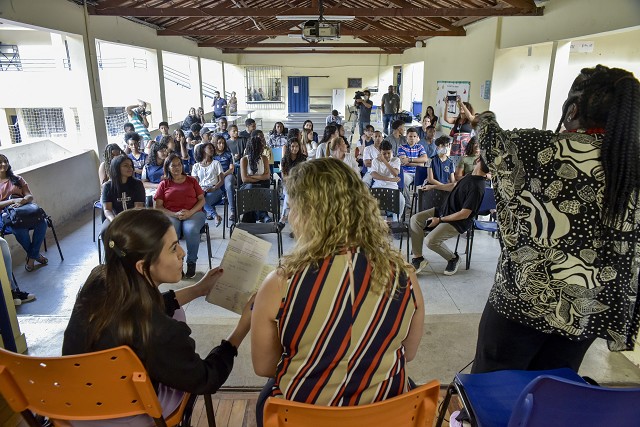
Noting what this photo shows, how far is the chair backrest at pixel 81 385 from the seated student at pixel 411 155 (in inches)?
197

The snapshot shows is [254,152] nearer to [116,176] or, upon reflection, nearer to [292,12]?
→ [116,176]

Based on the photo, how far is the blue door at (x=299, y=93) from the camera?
2045 centimetres

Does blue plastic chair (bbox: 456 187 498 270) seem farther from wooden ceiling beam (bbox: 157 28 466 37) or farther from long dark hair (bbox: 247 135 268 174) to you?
wooden ceiling beam (bbox: 157 28 466 37)

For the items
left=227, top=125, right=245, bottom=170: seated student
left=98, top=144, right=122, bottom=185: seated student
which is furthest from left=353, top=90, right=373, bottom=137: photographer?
left=98, top=144, right=122, bottom=185: seated student

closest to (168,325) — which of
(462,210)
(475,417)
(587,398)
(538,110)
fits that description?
(475,417)

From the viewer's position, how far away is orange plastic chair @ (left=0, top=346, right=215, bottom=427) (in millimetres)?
1197

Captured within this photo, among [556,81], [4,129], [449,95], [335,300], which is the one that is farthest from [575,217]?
[4,129]

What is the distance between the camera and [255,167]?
5613 millimetres

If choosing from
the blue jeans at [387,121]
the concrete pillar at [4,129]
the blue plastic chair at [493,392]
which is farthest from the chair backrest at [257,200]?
the concrete pillar at [4,129]

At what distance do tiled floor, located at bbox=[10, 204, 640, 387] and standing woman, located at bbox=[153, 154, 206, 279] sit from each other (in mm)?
361

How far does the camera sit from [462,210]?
398 centimetres

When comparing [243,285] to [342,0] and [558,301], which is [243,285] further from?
[342,0]

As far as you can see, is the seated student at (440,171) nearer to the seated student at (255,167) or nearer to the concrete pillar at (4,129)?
the seated student at (255,167)

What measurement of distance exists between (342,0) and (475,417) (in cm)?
1088
